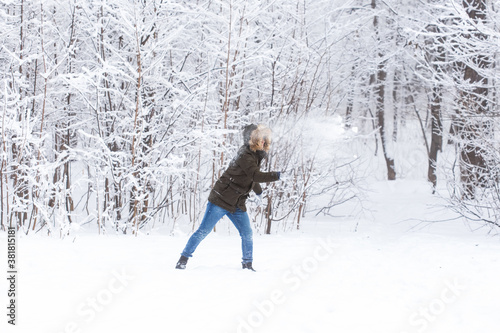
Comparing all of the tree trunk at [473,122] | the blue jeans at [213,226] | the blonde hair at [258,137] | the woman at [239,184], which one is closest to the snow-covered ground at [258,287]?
the blue jeans at [213,226]

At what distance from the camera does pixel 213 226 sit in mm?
4195

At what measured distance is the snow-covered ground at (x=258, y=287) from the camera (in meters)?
2.98

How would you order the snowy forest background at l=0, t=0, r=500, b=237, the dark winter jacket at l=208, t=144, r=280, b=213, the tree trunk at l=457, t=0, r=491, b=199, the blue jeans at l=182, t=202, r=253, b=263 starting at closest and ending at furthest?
the dark winter jacket at l=208, t=144, r=280, b=213 → the blue jeans at l=182, t=202, r=253, b=263 → the snowy forest background at l=0, t=0, r=500, b=237 → the tree trunk at l=457, t=0, r=491, b=199

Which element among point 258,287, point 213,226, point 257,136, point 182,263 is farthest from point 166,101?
point 258,287

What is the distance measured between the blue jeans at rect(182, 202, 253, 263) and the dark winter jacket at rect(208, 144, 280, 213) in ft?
0.27

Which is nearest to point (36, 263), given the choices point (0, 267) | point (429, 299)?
point (0, 267)

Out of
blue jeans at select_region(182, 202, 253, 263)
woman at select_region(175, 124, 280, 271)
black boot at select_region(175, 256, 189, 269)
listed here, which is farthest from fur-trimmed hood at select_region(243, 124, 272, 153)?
black boot at select_region(175, 256, 189, 269)

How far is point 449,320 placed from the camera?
10.7 ft

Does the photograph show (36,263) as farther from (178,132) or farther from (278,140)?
(278,140)

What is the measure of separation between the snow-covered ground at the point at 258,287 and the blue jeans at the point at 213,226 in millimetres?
205

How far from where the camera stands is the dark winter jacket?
13.4 feet

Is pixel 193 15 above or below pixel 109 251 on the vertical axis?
above

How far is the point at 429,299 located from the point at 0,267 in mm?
3629

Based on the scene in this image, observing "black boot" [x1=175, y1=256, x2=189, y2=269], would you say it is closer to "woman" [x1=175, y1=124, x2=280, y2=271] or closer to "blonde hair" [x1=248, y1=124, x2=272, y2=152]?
"woman" [x1=175, y1=124, x2=280, y2=271]
